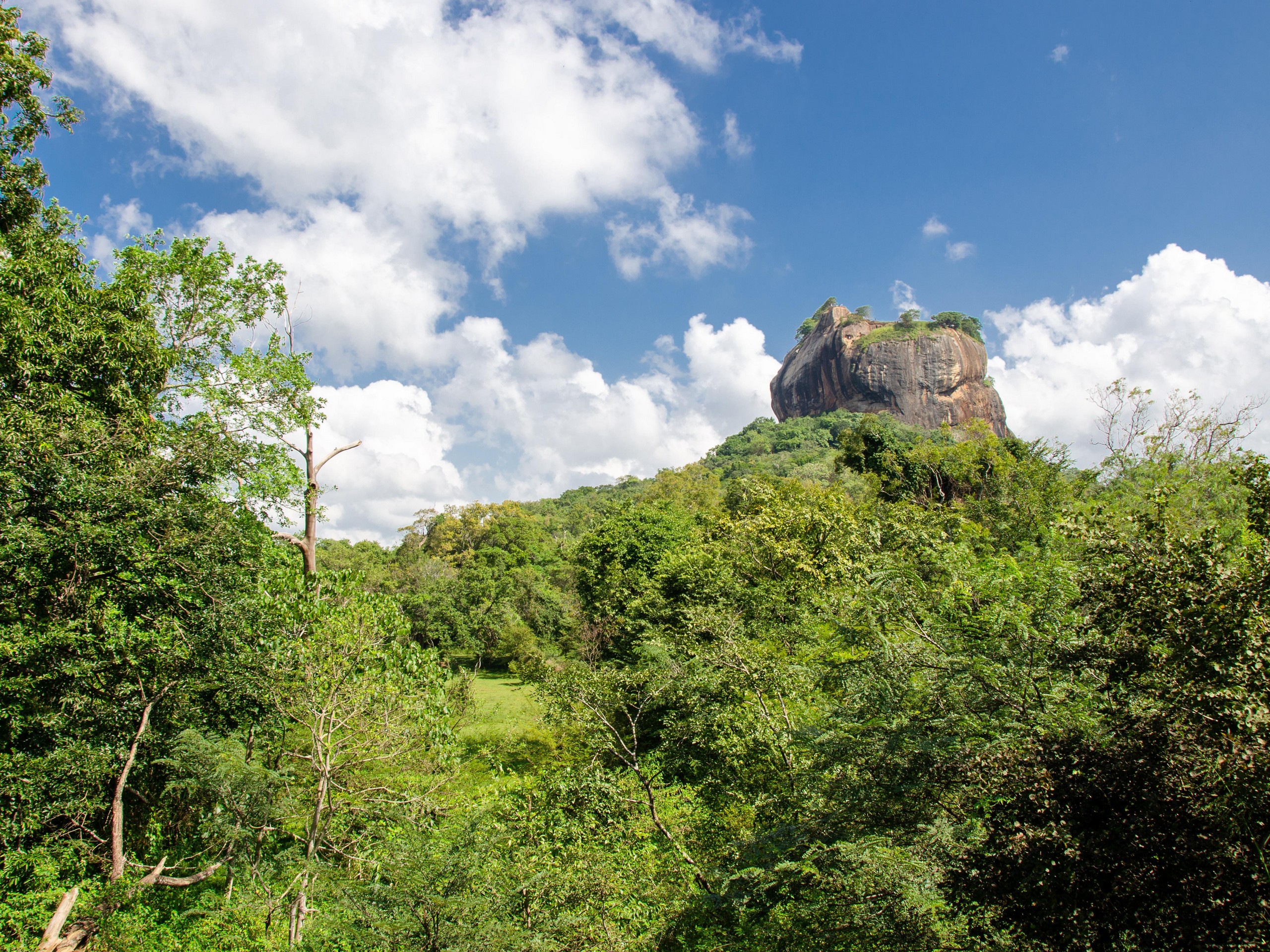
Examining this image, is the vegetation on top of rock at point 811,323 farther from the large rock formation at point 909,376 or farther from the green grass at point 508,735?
the green grass at point 508,735

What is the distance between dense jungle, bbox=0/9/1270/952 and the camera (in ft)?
13.2

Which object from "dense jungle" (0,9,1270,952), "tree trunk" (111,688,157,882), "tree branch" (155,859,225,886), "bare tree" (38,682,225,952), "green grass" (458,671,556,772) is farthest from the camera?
"green grass" (458,671,556,772)

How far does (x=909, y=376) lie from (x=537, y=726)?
7264cm

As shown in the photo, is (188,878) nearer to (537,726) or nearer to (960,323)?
(537,726)

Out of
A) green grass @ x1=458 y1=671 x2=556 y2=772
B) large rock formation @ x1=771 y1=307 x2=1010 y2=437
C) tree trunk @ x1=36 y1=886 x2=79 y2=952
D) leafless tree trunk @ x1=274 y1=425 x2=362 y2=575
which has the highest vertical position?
large rock formation @ x1=771 y1=307 x2=1010 y2=437

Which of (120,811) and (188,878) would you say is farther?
(188,878)

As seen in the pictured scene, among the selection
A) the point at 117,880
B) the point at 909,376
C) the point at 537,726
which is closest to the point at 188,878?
the point at 117,880

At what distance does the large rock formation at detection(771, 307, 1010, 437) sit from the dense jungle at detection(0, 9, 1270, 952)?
63.9 meters

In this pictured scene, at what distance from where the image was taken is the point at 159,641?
9.66 metres

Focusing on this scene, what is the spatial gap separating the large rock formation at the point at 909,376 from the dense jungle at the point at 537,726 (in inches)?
2515

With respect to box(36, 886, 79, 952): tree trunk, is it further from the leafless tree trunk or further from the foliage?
the foliage

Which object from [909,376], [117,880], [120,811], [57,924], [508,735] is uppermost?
[909,376]

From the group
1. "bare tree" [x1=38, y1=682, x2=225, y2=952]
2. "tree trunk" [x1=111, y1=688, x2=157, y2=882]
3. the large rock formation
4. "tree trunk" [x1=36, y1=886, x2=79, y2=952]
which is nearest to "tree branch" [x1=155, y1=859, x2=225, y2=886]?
"bare tree" [x1=38, y1=682, x2=225, y2=952]

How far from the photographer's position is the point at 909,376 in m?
75.6
